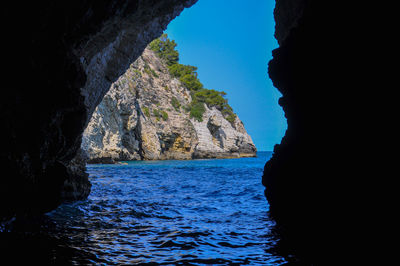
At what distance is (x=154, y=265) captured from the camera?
129 inches

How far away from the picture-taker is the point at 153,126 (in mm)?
40562

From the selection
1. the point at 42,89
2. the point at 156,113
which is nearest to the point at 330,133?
the point at 42,89

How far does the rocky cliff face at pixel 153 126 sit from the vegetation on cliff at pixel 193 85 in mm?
1389

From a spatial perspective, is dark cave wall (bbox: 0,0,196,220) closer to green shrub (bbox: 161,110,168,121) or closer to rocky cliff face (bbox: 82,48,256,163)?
rocky cliff face (bbox: 82,48,256,163)

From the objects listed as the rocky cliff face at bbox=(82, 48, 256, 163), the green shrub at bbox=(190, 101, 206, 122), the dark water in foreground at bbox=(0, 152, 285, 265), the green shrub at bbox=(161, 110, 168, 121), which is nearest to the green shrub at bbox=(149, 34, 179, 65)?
the rocky cliff face at bbox=(82, 48, 256, 163)

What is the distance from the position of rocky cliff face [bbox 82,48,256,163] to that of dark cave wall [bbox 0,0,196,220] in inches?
978

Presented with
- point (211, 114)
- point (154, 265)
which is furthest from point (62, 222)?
point (211, 114)

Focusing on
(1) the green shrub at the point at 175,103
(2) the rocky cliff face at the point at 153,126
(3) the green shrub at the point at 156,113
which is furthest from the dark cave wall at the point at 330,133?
(1) the green shrub at the point at 175,103

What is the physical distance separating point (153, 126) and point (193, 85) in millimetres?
19214

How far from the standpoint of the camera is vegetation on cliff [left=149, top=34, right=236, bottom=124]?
52.5 m

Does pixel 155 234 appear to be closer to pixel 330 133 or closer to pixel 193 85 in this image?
pixel 330 133

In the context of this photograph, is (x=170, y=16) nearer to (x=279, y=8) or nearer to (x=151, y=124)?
(x=279, y=8)

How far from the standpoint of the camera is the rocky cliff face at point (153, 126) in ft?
103

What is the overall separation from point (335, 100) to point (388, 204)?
5.07ft
